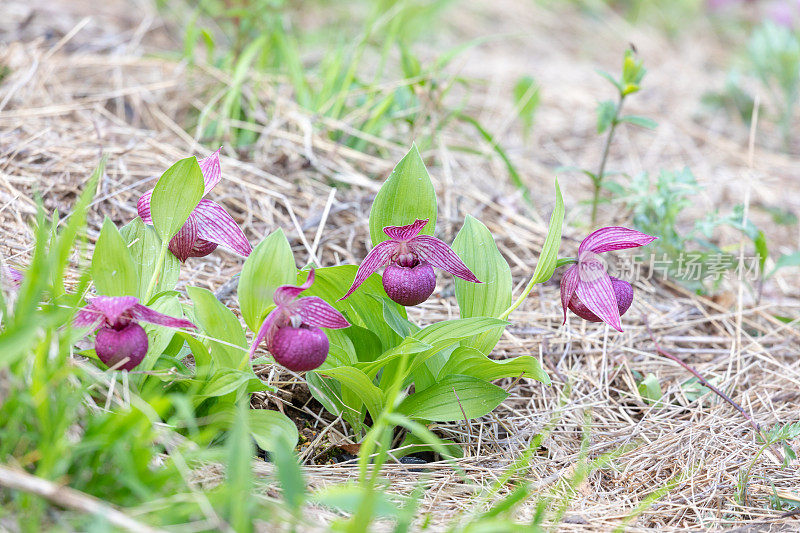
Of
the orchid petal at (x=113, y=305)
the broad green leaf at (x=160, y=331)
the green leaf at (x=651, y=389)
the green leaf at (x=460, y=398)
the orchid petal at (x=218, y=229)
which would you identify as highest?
the orchid petal at (x=218, y=229)

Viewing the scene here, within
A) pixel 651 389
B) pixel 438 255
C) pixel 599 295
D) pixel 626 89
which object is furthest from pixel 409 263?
pixel 626 89

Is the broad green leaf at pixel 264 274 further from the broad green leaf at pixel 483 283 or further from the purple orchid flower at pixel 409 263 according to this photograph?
the broad green leaf at pixel 483 283

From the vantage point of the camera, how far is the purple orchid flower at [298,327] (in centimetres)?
121

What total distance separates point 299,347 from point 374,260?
0.28 meters

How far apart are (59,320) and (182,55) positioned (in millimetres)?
2238

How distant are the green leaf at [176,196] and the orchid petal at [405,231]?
0.40 m

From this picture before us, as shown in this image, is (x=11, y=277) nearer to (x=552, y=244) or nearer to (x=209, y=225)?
(x=209, y=225)

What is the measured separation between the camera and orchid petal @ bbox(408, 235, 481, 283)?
143cm

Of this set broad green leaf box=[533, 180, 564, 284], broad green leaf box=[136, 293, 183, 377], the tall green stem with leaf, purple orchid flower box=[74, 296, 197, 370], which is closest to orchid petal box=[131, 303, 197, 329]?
purple orchid flower box=[74, 296, 197, 370]

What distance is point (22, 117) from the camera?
8.00 ft

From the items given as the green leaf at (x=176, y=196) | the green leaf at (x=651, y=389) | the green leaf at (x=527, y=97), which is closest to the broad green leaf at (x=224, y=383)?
the green leaf at (x=176, y=196)

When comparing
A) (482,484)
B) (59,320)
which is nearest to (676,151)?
(482,484)

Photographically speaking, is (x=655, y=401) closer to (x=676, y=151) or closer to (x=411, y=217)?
(x=411, y=217)

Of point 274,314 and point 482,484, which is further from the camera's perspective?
point 482,484
